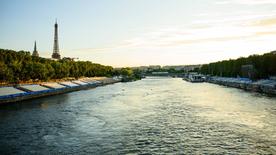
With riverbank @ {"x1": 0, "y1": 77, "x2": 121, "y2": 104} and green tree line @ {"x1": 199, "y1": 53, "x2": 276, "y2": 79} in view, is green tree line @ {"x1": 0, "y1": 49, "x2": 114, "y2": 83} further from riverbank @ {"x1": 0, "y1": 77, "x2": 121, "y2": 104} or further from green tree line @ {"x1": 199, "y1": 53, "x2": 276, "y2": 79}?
green tree line @ {"x1": 199, "y1": 53, "x2": 276, "y2": 79}

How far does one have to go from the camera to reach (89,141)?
2177 cm

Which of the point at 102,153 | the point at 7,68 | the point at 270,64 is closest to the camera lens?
the point at 102,153

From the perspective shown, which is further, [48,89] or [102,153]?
[48,89]

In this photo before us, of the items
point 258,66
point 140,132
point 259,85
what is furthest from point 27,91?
point 258,66

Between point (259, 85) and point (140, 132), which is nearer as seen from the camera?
point (140, 132)

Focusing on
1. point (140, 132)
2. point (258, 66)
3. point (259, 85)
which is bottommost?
point (140, 132)

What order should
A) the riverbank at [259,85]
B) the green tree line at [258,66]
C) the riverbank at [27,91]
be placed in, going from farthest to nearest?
the green tree line at [258,66]
the riverbank at [259,85]
the riverbank at [27,91]

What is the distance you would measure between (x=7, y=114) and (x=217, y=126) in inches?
842

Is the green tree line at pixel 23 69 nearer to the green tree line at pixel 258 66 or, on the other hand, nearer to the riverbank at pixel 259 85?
the riverbank at pixel 259 85

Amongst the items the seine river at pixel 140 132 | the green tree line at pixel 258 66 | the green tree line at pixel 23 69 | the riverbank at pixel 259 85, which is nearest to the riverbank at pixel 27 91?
the green tree line at pixel 23 69

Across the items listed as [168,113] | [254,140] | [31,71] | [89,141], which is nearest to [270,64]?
[168,113]

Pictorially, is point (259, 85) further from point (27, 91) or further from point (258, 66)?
point (27, 91)

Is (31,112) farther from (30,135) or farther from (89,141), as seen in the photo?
(89,141)

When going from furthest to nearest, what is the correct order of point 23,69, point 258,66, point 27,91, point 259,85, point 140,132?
point 258,66 → point 259,85 → point 23,69 → point 27,91 → point 140,132
